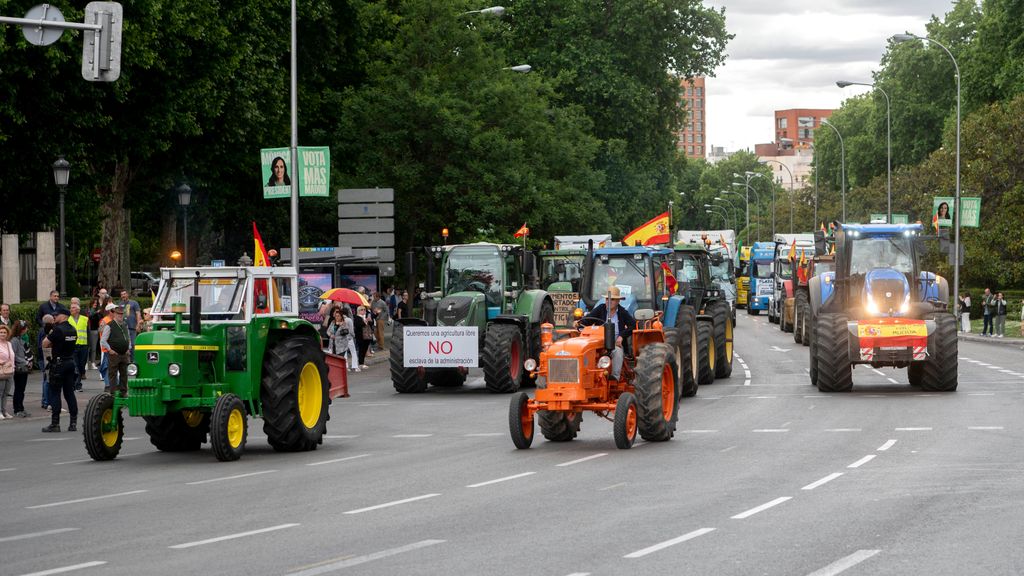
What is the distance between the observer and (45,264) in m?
43.5

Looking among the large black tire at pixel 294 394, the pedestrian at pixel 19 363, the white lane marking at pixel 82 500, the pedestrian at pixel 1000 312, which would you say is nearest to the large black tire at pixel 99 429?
the large black tire at pixel 294 394

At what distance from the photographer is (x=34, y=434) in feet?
77.2


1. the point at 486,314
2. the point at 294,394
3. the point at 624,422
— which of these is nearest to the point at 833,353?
the point at 486,314

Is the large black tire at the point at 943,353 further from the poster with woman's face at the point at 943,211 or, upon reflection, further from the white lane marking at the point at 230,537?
the poster with woman's face at the point at 943,211

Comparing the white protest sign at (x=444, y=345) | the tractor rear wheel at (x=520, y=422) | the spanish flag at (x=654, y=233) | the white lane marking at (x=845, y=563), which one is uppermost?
the spanish flag at (x=654, y=233)

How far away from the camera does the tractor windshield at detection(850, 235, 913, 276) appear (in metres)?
30.2

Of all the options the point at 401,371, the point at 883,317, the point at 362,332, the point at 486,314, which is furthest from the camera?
the point at 362,332

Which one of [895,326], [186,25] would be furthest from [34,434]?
[186,25]

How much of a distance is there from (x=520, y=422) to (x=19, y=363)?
33.9 feet

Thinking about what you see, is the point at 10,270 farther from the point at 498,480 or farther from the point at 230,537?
the point at 230,537

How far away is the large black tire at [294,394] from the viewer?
19.2 m

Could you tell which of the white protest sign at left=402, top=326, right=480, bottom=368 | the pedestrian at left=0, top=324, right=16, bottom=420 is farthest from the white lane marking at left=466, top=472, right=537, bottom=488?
the white protest sign at left=402, top=326, right=480, bottom=368

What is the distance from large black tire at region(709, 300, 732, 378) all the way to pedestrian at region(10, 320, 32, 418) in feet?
43.6

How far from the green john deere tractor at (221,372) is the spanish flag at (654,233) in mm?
14216
